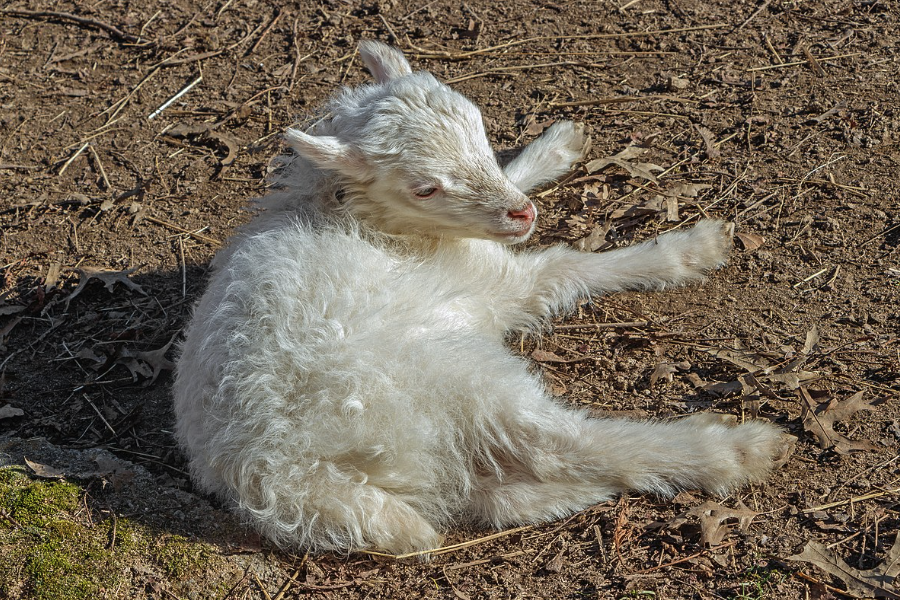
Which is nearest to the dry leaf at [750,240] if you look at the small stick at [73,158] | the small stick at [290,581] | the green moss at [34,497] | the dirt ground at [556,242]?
the dirt ground at [556,242]

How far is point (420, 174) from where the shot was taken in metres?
4.43

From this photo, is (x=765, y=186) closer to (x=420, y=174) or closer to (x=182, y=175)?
(x=420, y=174)

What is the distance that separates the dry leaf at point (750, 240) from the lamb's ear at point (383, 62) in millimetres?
2426

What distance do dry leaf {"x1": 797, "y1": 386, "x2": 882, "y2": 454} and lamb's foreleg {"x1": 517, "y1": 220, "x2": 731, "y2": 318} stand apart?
1.28 m

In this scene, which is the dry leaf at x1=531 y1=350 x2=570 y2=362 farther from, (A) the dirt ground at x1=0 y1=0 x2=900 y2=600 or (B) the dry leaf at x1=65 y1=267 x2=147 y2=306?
(B) the dry leaf at x1=65 y1=267 x2=147 y2=306

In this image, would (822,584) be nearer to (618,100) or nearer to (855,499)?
(855,499)

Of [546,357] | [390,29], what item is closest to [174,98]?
[390,29]

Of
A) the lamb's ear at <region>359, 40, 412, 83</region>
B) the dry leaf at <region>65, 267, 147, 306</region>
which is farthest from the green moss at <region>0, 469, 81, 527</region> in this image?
the lamb's ear at <region>359, 40, 412, 83</region>

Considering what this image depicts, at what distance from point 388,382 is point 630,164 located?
120 inches

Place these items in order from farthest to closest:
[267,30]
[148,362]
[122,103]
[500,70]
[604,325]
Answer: [267,30] → [122,103] → [500,70] → [148,362] → [604,325]

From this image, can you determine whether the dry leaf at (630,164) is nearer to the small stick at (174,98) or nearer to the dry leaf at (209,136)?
the dry leaf at (209,136)

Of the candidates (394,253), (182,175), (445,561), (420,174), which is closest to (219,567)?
(445,561)

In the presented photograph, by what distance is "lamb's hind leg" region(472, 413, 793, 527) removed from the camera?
3.99 m

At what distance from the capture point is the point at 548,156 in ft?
20.4
